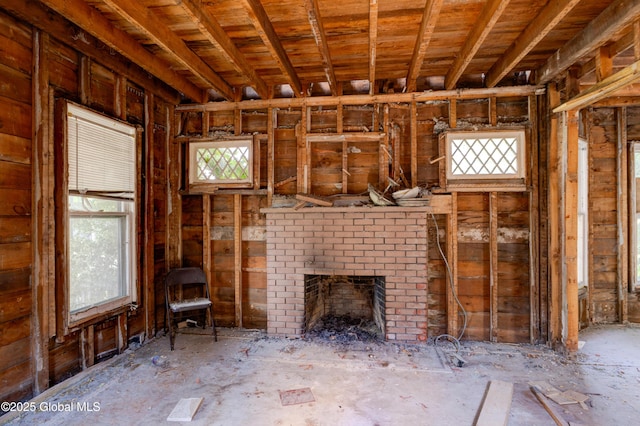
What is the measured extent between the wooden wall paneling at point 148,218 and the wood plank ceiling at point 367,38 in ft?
1.71

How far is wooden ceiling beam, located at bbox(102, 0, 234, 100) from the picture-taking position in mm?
2238

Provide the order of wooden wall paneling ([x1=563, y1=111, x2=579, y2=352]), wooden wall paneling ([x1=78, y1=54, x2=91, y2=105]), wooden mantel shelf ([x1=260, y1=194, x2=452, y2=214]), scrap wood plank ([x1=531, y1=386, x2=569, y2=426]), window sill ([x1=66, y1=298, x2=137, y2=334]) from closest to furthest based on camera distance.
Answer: scrap wood plank ([x1=531, y1=386, x2=569, y2=426]), window sill ([x1=66, y1=298, x2=137, y2=334]), wooden wall paneling ([x1=78, y1=54, x2=91, y2=105]), wooden wall paneling ([x1=563, y1=111, x2=579, y2=352]), wooden mantel shelf ([x1=260, y1=194, x2=452, y2=214])

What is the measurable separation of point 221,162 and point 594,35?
381 cm

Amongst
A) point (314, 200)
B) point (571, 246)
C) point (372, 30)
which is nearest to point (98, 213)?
point (314, 200)

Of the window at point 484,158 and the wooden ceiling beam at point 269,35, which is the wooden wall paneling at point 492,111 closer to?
the window at point 484,158

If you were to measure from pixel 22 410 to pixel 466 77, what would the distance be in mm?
5028

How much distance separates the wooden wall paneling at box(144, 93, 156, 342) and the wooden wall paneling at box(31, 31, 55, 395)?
3.25 feet

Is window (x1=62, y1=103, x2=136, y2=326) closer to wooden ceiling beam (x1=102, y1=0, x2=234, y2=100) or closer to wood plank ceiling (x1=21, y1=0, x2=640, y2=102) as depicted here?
wood plank ceiling (x1=21, y1=0, x2=640, y2=102)

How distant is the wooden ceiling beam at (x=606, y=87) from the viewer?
7.74ft

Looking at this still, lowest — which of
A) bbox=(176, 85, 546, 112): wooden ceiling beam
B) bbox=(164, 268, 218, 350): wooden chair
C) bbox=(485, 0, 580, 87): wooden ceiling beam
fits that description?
bbox=(164, 268, 218, 350): wooden chair

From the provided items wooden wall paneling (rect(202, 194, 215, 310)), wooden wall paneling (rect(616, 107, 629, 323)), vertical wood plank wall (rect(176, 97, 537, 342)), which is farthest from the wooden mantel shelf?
wooden wall paneling (rect(616, 107, 629, 323))

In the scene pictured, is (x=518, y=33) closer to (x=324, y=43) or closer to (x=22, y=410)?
(x=324, y=43)

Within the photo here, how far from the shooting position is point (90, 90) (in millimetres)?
2920

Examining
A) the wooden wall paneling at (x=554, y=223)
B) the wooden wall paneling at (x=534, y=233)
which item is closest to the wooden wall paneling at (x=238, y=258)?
the wooden wall paneling at (x=534, y=233)
